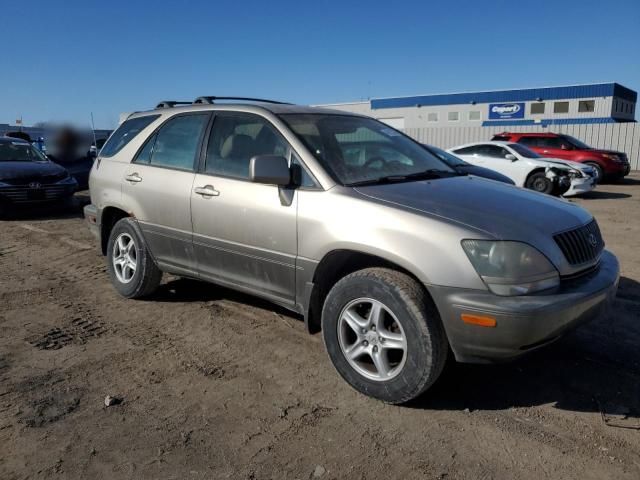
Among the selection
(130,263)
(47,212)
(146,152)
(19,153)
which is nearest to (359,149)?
(146,152)

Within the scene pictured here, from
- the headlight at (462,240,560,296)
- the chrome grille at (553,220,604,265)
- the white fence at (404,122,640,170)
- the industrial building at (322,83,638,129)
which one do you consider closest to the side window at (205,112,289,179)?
the headlight at (462,240,560,296)

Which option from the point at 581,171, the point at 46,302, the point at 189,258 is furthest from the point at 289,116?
the point at 581,171

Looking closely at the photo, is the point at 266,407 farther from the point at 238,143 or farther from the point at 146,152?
the point at 146,152

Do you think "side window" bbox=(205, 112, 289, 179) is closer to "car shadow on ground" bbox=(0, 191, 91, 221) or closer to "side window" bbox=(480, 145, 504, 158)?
"car shadow on ground" bbox=(0, 191, 91, 221)

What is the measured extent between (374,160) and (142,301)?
104 inches

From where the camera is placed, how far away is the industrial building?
1441 inches

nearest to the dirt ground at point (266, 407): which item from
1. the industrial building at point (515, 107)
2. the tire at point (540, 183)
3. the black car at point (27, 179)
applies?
the black car at point (27, 179)

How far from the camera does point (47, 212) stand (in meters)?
10.6

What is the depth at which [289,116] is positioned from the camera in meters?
3.90

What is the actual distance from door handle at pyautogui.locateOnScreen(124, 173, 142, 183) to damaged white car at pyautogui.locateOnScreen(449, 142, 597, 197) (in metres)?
10.1

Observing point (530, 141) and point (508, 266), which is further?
point (530, 141)

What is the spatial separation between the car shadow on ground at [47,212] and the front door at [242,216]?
722 cm

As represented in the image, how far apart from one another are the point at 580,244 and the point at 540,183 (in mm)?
10610

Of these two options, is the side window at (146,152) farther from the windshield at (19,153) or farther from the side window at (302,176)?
the windshield at (19,153)
